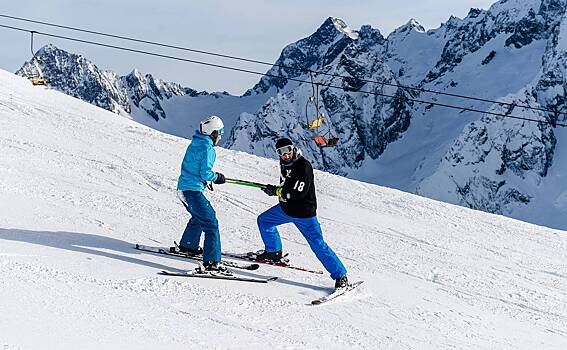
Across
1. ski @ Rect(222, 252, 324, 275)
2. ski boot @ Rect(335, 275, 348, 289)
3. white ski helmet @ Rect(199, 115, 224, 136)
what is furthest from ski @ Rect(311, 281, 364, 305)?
white ski helmet @ Rect(199, 115, 224, 136)

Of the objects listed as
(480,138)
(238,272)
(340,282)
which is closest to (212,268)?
(238,272)

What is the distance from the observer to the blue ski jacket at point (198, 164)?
23.4 ft

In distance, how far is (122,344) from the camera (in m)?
5.00

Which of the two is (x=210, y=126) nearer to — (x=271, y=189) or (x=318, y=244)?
(x=271, y=189)

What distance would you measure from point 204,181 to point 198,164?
196mm

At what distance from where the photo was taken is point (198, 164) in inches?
285

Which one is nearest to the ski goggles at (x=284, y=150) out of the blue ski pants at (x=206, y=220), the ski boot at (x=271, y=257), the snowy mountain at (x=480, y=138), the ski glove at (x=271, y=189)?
the ski glove at (x=271, y=189)

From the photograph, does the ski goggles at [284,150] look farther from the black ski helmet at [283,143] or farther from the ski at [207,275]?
the ski at [207,275]

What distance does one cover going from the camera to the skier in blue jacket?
280 inches

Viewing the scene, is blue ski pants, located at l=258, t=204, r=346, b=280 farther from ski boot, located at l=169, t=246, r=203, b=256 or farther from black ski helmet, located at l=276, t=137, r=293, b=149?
ski boot, located at l=169, t=246, r=203, b=256

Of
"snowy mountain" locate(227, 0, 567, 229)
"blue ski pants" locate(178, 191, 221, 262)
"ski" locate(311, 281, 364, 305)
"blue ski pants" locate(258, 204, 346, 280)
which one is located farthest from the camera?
"snowy mountain" locate(227, 0, 567, 229)

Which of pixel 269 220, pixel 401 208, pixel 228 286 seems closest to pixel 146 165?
pixel 401 208

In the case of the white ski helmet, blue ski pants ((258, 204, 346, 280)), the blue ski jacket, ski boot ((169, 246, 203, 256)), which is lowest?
ski boot ((169, 246, 203, 256))

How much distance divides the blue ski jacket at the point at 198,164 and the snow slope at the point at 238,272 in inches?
35.7
